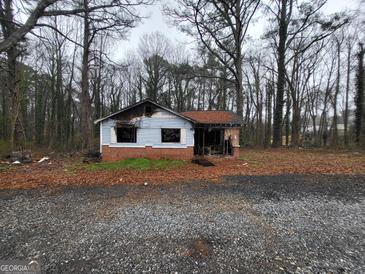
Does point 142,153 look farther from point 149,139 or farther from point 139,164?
point 139,164

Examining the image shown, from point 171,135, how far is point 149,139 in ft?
4.93

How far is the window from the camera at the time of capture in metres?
12.5

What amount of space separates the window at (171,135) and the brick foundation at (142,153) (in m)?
0.63

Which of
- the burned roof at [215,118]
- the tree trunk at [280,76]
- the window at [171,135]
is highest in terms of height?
the tree trunk at [280,76]

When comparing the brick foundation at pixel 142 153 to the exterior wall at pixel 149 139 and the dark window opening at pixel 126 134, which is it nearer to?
the exterior wall at pixel 149 139

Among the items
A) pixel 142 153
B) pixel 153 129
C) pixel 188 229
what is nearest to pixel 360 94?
pixel 153 129

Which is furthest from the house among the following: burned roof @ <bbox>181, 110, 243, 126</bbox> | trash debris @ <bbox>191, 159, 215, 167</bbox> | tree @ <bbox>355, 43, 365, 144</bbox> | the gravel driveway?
tree @ <bbox>355, 43, 365, 144</bbox>

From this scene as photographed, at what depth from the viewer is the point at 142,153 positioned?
40.1 feet

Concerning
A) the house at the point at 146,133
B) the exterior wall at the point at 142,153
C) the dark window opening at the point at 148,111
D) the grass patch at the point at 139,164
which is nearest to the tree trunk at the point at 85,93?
the house at the point at 146,133

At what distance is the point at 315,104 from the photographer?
90.1 ft

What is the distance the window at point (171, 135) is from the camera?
1248 centimetres

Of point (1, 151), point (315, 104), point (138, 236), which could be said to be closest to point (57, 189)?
point (138, 236)

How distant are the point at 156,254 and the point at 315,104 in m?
32.4

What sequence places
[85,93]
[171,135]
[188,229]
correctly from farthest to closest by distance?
1. [85,93]
2. [171,135]
3. [188,229]
